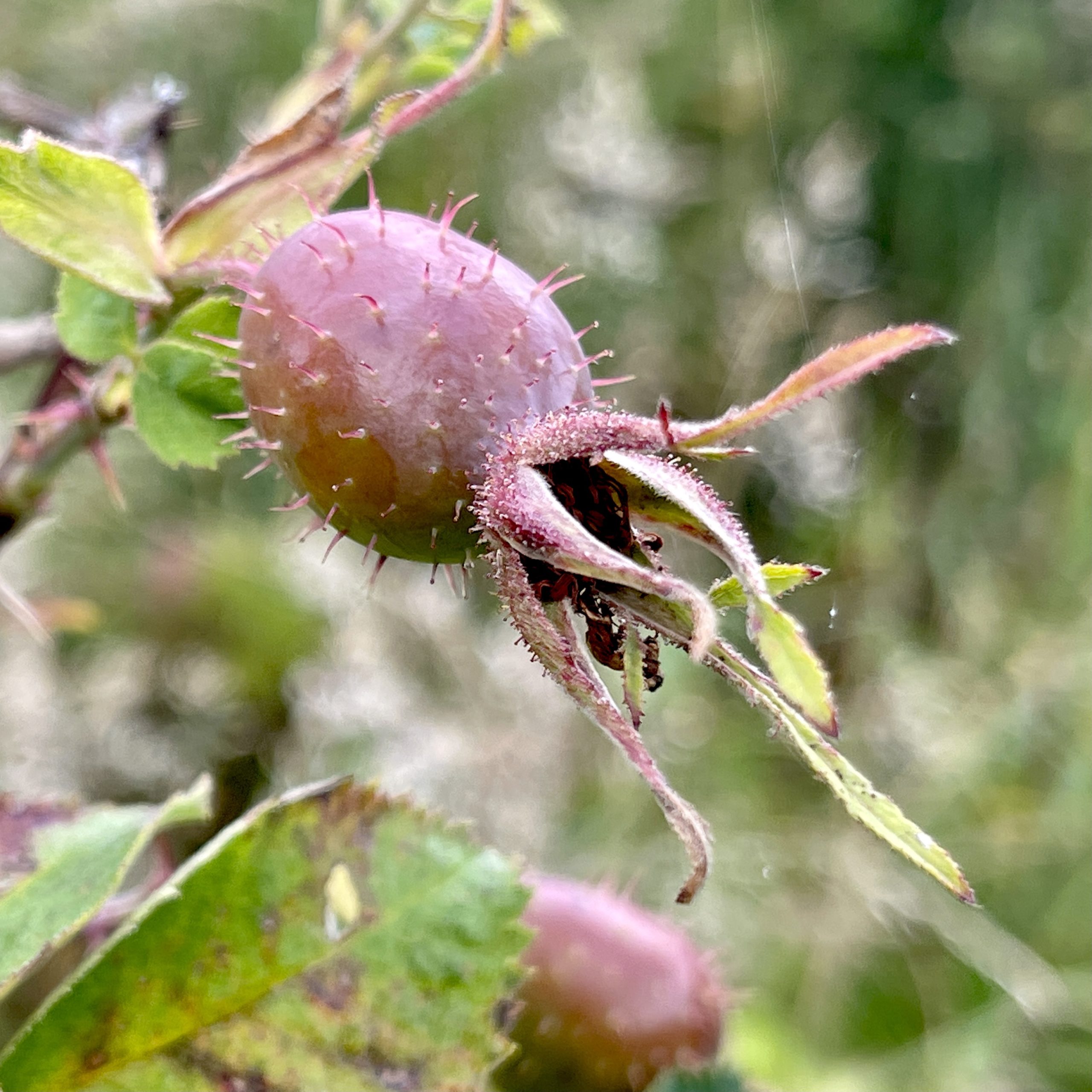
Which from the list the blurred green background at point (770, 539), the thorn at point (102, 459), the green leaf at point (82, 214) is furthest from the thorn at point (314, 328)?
the blurred green background at point (770, 539)

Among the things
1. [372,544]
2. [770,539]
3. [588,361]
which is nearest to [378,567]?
[372,544]

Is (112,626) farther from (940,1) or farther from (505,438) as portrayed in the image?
(940,1)

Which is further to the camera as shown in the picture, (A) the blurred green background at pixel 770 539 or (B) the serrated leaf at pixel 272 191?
(A) the blurred green background at pixel 770 539

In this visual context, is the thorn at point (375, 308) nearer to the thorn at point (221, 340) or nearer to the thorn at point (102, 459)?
the thorn at point (221, 340)

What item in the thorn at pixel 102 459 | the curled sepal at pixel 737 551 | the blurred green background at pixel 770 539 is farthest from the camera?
the blurred green background at pixel 770 539

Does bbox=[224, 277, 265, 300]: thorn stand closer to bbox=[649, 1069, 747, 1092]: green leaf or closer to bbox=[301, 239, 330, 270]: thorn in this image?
bbox=[301, 239, 330, 270]: thorn

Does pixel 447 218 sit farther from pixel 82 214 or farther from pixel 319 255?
pixel 82 214

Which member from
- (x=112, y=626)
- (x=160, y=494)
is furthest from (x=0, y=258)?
(x=112, y=626)
